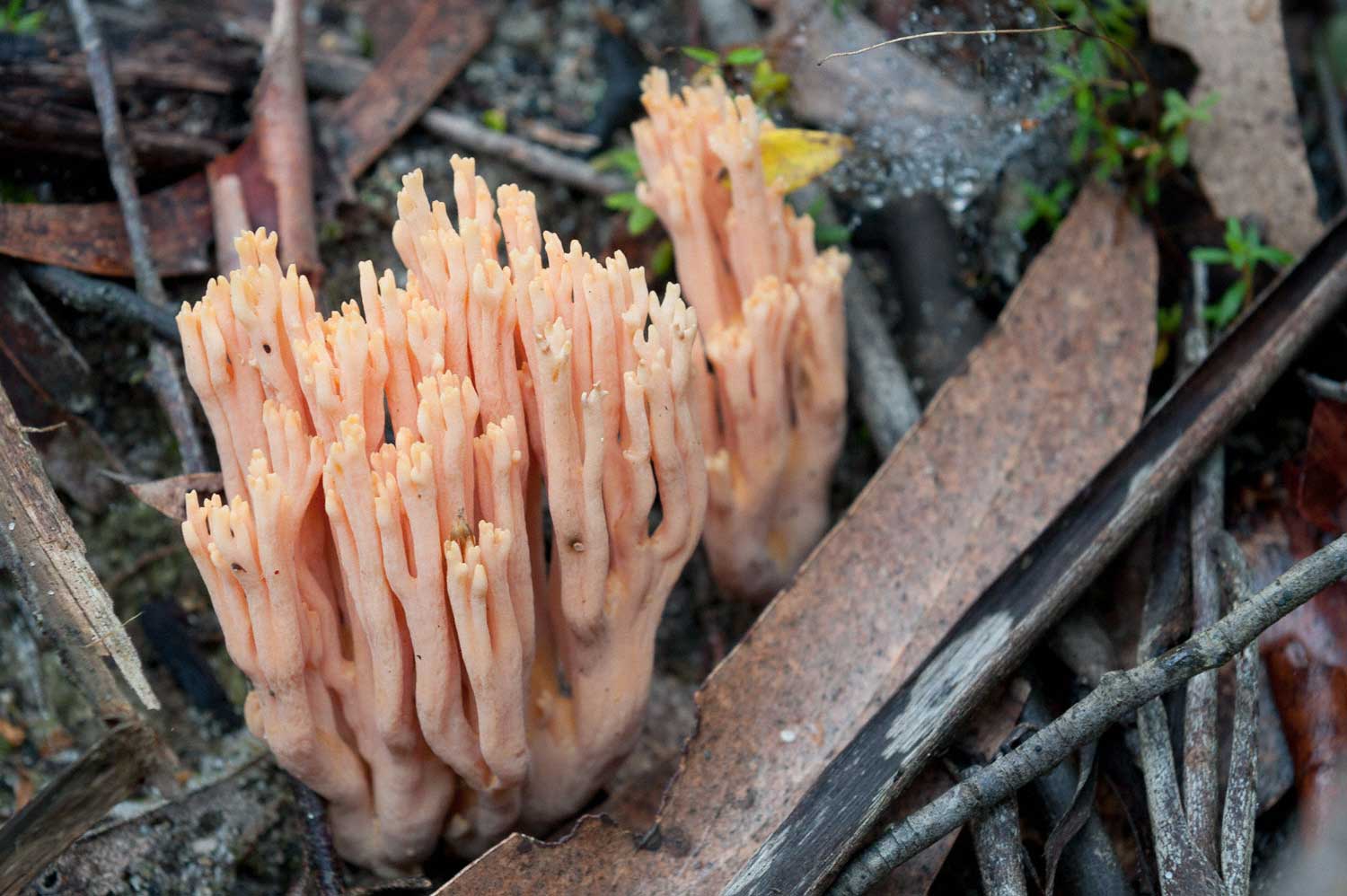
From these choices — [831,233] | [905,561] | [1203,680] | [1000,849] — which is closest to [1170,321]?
[831,233]

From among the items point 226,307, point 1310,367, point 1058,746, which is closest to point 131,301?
point 226,307

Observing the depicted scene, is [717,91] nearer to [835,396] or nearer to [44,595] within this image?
[835,396]

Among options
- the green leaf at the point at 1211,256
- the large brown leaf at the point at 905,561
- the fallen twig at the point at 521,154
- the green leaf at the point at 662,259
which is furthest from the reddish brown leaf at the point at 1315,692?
the fallen twig at the point at 521,154

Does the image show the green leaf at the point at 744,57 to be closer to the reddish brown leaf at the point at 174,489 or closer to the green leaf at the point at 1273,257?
the green leaf at the point at 1273,257

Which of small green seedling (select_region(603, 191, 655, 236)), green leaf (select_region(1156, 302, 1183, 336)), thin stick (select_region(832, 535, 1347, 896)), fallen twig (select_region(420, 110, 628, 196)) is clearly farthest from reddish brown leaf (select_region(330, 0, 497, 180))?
thin stick (select_region(832, 535, 1347, 896))

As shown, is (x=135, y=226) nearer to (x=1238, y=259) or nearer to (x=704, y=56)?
(x=704, y=56)
